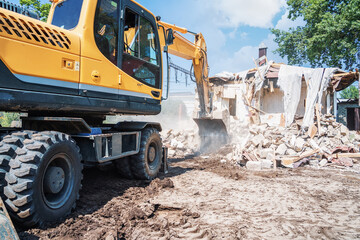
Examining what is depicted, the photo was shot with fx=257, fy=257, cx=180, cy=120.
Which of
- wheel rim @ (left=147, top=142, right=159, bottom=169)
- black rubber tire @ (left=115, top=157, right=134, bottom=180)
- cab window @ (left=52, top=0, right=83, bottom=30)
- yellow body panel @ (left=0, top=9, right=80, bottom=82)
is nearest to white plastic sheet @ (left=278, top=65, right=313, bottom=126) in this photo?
wheel rim @ (left=147, top=142, right=159, bottom=169)

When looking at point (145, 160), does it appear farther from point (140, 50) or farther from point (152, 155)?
point (140, 50)

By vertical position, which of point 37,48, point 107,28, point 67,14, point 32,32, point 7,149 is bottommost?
point 7,149

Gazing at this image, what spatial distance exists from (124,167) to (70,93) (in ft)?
7.99

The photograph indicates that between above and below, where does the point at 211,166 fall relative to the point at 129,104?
below

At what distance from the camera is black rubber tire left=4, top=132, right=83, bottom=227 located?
115 inches

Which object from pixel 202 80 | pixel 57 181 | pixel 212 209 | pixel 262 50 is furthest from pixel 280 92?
pixel 57 181

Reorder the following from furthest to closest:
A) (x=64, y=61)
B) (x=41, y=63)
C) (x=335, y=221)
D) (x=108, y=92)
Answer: (x=108, y=92) → (x=335, y=221) → (x=64, y=61) → (x=41, y=63)

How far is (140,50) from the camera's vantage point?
5.29m

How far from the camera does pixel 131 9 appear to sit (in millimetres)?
5047

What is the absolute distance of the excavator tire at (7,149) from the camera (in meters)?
2.94

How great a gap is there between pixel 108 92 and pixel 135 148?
1.51 m

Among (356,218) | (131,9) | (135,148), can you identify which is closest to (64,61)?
(131,9)

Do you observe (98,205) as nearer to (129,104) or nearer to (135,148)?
(135,148)

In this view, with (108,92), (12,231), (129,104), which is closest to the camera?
(12,231)
